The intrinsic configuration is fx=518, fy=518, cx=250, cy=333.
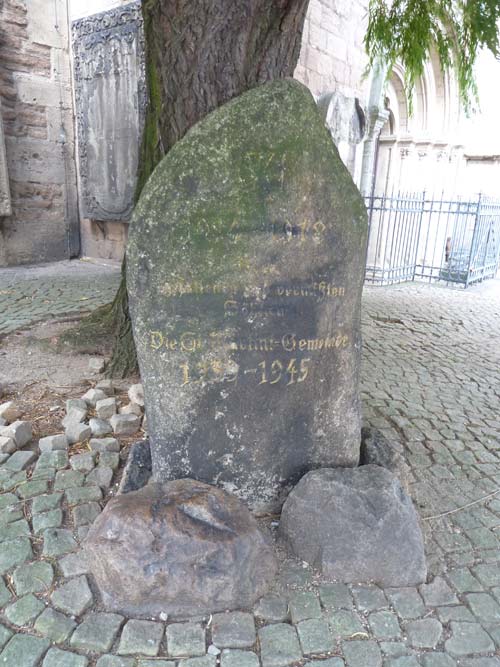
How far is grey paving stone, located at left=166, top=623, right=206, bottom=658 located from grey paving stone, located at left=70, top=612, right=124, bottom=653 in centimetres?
19

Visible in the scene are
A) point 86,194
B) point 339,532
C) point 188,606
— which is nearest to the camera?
point 188,606

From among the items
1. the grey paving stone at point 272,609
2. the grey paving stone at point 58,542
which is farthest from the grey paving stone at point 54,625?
the grey paving stone at point 272,609

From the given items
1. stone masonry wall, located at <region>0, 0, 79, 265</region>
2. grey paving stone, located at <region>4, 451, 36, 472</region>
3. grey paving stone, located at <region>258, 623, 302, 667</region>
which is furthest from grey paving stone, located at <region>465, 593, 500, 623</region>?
stone masonry wall, located at <region>0, 0, 79, 265</region>

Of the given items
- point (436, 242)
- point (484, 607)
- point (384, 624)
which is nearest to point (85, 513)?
point (384, 624)

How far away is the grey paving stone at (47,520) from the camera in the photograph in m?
2.23

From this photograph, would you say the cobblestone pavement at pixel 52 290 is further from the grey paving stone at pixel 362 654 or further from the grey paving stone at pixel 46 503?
the grey paving stone at pixel 362 654

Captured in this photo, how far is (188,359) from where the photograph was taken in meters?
2.15

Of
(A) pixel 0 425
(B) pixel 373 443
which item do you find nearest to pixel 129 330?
(A) pixel 0 425

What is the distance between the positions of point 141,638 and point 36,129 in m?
7.74

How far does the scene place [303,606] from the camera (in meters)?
1.91

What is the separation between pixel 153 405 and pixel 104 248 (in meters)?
6.62

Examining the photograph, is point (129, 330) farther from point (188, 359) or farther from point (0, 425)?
point (188, 359)

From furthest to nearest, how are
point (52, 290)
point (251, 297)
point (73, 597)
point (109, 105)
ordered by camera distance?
point (109, 105), point (52, 290), point (251, 297), point (73, 597)

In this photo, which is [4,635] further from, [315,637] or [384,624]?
[384,624]
